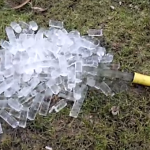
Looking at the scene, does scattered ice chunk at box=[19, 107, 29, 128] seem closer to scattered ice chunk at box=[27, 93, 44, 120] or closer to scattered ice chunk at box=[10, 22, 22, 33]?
scattered ice chunk at box=[27, 93, 44, 120]

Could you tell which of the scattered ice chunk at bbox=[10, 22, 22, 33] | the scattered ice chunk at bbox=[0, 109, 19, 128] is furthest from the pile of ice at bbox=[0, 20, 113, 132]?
the scattered ice chunk at bbox=[10, 22, 22, 33]

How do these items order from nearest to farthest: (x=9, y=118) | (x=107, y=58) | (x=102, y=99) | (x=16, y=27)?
(x=9, y=118) → (x=102, y=99) → (x=107, y=58) → (x=16, y=27)

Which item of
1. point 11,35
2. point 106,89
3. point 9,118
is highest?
point 11,35

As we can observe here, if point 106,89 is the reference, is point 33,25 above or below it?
above

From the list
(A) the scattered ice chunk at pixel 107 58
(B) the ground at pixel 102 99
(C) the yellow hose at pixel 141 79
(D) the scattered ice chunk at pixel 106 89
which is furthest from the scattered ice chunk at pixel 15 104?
(C) the yellow hose at pixel 141 79

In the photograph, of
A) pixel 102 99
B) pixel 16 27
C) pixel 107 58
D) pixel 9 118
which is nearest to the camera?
pixel 9 118

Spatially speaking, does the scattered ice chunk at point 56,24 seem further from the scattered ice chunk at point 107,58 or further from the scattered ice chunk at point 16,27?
the scattered ice chunk at point 107,58

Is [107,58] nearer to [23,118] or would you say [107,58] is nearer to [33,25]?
[33,25]

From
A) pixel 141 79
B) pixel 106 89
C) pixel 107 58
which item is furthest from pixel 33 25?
pixel 141 79
